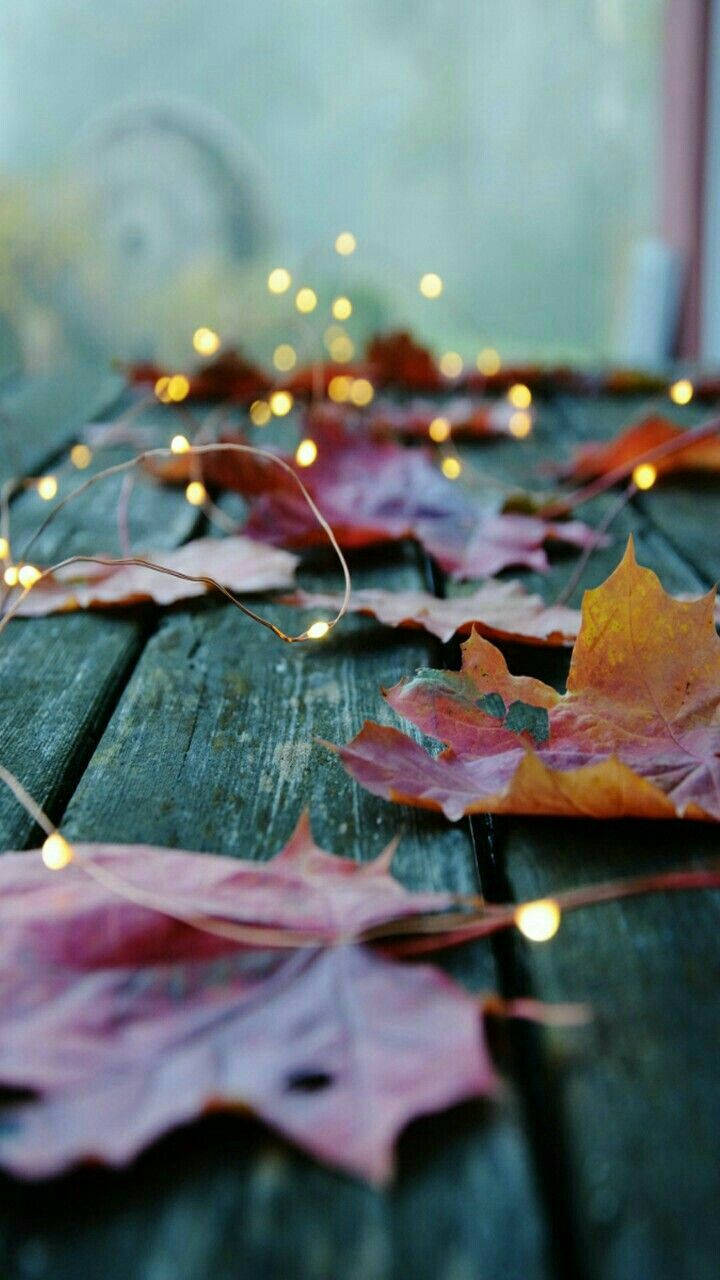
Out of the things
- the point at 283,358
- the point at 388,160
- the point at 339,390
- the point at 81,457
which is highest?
the point at 81,457

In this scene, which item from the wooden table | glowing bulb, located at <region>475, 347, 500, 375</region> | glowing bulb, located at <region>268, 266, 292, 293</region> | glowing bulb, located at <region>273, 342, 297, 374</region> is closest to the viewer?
the wooden table

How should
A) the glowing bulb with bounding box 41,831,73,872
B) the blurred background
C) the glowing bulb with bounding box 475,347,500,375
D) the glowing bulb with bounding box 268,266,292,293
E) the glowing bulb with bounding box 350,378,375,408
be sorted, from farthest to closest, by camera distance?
the blurred background, the glowing bulb with bounding box 475,347,500,375, the glowing bulb with bounding box 350,378,375,408, the glowing bulb with bounding box 268,266,292,293, the glowing bulb with bounding box 41,831,73,872

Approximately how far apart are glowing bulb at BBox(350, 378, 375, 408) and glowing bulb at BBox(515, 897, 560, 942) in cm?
120

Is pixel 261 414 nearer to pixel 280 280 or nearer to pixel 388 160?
pixel 280 280

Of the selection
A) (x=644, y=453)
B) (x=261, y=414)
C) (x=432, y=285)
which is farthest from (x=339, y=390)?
(x=644, y=453)

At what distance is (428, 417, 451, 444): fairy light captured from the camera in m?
1.22

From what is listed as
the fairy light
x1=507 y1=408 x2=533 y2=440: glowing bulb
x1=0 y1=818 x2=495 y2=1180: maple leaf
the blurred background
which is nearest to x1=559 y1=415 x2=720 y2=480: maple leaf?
the fairy light

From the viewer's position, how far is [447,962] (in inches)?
14.5

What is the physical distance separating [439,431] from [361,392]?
0.36 meters

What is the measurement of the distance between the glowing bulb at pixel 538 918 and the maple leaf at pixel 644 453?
0.77m

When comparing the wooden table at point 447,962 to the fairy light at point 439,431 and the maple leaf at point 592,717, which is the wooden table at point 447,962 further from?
the fairy light at point 439,431

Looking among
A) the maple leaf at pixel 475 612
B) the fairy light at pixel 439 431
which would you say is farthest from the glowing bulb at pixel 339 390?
the maple leaf at pixel 475 612

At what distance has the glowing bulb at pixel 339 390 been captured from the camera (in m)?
1.54

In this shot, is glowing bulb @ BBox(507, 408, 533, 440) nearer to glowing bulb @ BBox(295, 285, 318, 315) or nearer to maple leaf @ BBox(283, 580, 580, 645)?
glowing bulb @ BBox(295, 285, 318, 315)
